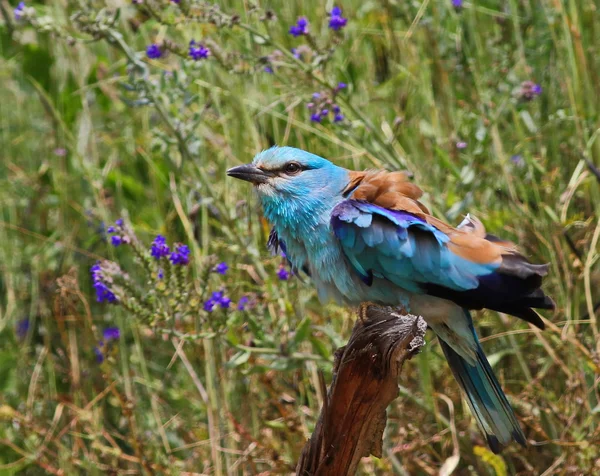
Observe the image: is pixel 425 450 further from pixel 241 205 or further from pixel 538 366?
pixel 241 205

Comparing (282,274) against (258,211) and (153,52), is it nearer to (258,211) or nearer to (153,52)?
(258,211)

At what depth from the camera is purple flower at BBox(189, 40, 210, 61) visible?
2590mm

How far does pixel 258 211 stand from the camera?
3.17 m

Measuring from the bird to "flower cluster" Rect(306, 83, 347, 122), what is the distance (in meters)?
0.32

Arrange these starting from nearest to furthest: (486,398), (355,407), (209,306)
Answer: (355,407)
(486,398)
(209,306)

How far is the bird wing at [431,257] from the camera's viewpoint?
77.7 inches

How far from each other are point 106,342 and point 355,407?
1340mm

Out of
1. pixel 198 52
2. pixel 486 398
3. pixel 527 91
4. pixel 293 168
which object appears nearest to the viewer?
pixel 486 398

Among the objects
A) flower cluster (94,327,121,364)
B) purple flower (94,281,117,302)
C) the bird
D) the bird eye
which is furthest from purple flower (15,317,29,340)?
the bird eye

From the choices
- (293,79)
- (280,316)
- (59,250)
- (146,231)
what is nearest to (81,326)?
(59,250)

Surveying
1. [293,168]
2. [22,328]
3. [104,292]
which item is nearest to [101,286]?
[104,292]

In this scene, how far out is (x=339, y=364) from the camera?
2098 millimetres

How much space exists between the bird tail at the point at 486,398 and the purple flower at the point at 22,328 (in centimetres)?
204

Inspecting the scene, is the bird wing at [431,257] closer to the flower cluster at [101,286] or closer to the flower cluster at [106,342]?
the flower cluster at [101,286]
